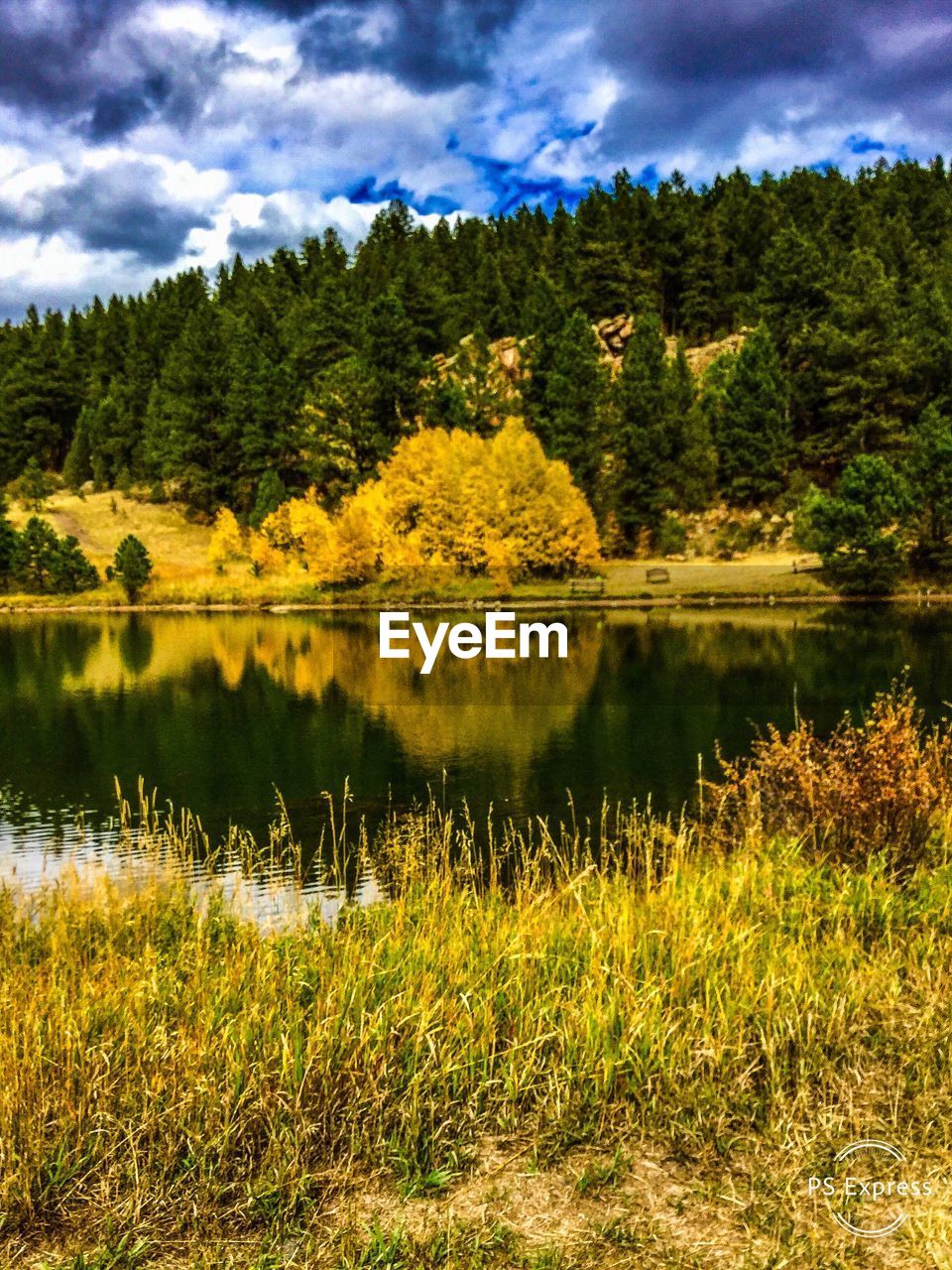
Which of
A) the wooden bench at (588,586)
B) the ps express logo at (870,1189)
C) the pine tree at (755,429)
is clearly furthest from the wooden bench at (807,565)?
the ps express logo at (870,1189)

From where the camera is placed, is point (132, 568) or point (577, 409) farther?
point (577, 409)

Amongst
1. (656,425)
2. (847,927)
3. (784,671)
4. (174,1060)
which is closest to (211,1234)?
(174,1060)

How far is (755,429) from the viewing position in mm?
66500

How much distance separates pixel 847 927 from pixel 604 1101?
2.78 metres

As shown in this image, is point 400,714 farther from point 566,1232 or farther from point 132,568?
point 132,568

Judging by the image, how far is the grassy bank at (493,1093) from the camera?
12.5ft

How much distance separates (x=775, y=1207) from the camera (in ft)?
12.6

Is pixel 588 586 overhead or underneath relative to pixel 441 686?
overhead

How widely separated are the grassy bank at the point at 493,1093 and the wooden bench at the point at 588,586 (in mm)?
50347

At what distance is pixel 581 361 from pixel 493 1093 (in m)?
66.7

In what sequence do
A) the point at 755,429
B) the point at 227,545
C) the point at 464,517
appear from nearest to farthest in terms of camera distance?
the point at 464,517 < the point at 755,429 < the point at 227,545

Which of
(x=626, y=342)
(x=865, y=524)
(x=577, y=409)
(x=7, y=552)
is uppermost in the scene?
(x=626, y=342)

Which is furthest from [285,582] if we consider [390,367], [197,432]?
[197,432]

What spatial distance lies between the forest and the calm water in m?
19.4
